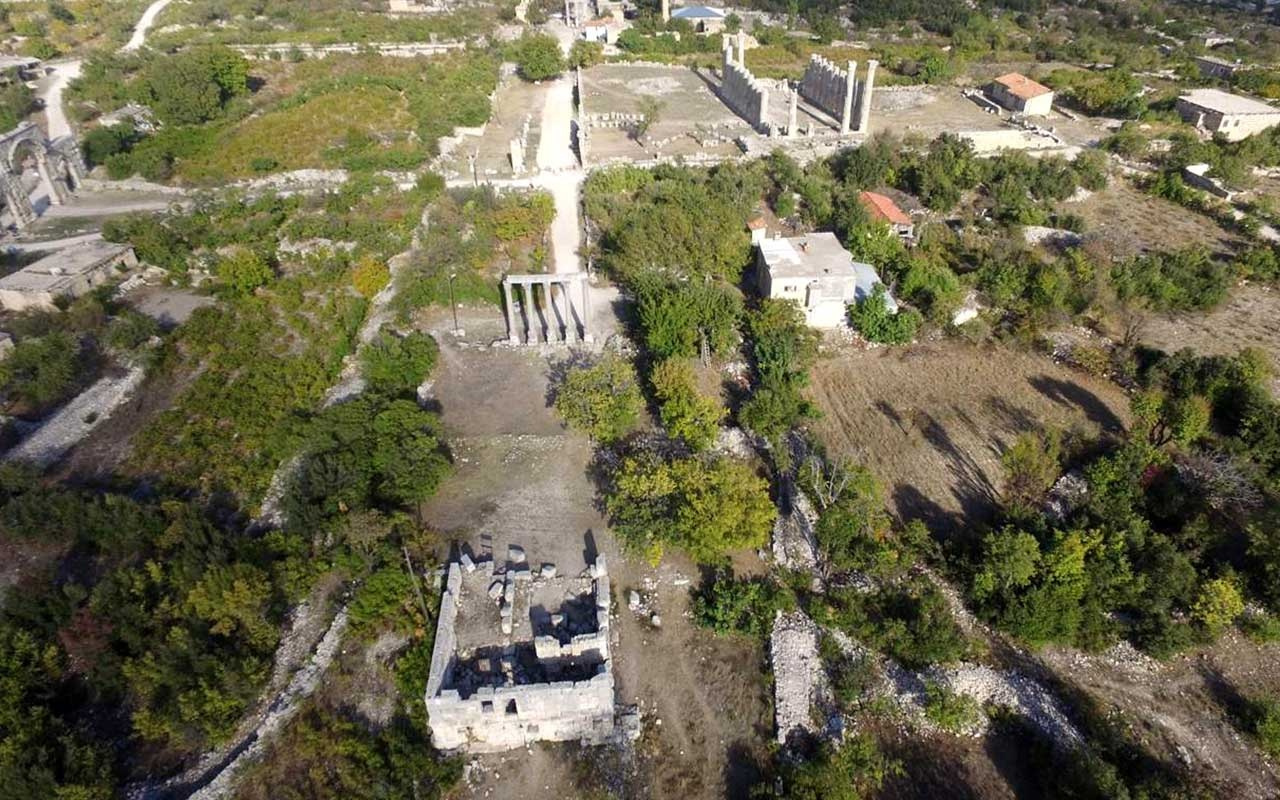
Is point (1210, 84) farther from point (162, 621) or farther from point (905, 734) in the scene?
point (162, 621)

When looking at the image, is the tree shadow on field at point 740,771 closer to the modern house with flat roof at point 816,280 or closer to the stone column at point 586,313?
the stone column at point 586,313

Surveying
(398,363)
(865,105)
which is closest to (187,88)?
(398,363)

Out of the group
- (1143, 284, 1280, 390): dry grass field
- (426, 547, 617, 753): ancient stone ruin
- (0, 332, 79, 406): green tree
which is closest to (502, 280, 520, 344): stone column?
(426, 547, 617, 753): ancient stone ruin

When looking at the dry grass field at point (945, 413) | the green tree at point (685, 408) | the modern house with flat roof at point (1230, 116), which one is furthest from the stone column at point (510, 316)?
the modern house with flat roof at point (1230, 116)

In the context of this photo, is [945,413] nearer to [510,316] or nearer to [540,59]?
[510,316]

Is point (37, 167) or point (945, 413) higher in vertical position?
point (37, 167)

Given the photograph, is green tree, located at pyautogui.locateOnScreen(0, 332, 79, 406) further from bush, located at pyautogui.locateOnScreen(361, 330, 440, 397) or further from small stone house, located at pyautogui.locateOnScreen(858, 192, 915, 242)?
small stone house, located at pyautogui.locateOnScreen(858, 192, 915, 242)
